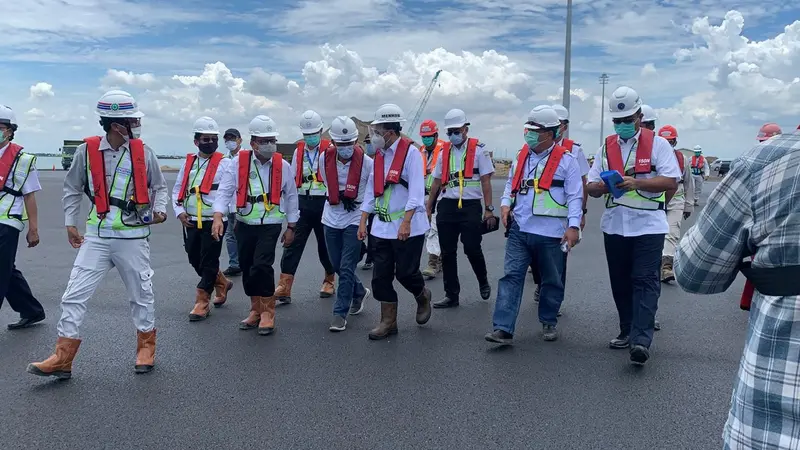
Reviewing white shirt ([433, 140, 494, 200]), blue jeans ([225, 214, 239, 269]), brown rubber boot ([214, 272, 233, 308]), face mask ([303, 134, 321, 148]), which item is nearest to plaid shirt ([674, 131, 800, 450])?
white shirt ([433, 140, 494, 200])

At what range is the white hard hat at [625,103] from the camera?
5449 millimetres

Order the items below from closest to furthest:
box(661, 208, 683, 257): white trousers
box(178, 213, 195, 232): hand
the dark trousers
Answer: the dark trousers
box(178, 213, 195, 232): hand
box(661, 208, 683, 257): white trousers

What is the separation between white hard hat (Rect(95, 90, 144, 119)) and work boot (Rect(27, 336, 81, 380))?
1.72m

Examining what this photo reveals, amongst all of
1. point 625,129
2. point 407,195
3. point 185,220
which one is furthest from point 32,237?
point 625,129

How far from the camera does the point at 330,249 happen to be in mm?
6977

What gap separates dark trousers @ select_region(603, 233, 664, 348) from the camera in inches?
207

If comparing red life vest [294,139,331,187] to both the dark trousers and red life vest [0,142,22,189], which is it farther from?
the dark trousers

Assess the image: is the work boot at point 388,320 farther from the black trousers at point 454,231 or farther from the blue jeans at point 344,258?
the black trousers at point 454,231

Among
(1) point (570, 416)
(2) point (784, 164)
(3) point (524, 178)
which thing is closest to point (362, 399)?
(1) point (570, 416)

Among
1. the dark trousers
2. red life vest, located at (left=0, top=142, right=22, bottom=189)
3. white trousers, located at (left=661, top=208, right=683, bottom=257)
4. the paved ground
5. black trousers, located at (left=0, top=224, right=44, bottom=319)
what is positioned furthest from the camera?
white trousers, located at (left=661, top=208, right=683, bottom=257)

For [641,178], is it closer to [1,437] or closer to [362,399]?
[362,399]

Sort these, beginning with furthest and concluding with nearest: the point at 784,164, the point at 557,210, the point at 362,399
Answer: the point at 557,210, the point at 362,399, the point at 784,164

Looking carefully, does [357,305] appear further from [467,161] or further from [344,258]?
[467,161]

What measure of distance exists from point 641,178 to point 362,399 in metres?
2.87
